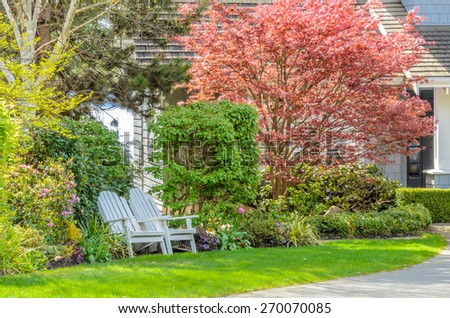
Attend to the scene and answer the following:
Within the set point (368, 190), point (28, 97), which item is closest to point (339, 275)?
point (28, 97)

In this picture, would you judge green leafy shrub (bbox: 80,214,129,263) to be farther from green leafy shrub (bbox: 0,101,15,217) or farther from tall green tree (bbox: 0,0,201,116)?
tall green tree (bbox: 0,0,201,116)

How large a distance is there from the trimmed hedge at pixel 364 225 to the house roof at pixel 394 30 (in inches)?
175

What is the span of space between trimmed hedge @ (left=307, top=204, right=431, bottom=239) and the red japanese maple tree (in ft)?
4.71

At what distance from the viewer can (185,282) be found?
8.91 metres

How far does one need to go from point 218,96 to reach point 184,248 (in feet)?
15.6

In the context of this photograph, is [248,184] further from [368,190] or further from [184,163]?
[368,190]

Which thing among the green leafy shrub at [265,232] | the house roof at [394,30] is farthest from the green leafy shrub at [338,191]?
the green leafy shrub at [265,232]

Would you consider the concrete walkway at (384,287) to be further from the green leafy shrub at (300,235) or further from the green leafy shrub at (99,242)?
the green leafy shrub at (99,242)

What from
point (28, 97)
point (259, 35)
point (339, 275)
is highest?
point (259, 35)

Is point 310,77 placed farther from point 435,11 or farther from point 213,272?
point 435,11

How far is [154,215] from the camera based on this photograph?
42.2ft

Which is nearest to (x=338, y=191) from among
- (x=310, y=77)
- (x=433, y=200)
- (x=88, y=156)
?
(x=433, y=200)

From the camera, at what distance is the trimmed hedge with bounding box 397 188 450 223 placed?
17359 mm

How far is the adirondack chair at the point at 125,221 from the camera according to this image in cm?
1158
